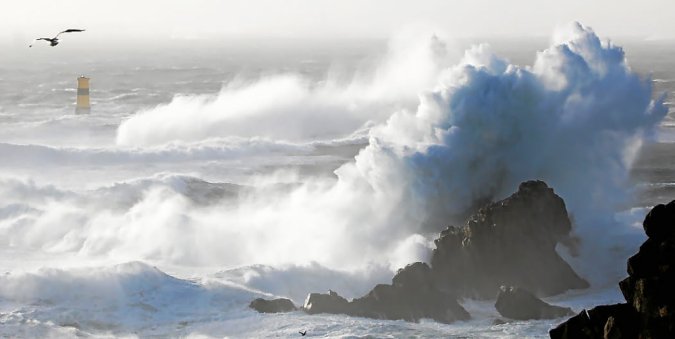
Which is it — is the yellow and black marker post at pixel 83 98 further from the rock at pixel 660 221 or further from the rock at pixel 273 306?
the rock at pixel 660 221

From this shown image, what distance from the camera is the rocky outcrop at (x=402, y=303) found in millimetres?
28344

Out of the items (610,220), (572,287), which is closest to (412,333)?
(572,287)

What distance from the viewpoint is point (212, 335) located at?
90.4 ft

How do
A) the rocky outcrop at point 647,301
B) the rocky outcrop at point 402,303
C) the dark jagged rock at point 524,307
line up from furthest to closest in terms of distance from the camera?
the rocky outcrop at point 402,303 < the dark jagged rock at point 524,307 < the rocky outcrop at point 647,301

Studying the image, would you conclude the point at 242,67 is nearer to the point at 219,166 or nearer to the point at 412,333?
the point at 219,166

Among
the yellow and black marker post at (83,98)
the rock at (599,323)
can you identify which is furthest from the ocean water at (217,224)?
the rock at (599,323)

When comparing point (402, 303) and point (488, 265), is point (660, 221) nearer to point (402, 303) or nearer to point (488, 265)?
point (402, 303)

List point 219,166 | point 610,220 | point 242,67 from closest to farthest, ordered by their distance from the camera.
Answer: point 610,220, point 219,166, point 242,67

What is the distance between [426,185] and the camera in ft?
122

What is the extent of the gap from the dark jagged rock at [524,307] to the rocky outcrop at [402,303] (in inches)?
39.8

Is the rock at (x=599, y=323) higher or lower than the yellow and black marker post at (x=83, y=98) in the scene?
lower

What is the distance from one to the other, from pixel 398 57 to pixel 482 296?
2786 inches

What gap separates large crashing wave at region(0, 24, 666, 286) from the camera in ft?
119

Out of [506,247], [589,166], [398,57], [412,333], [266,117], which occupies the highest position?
[398,57]
